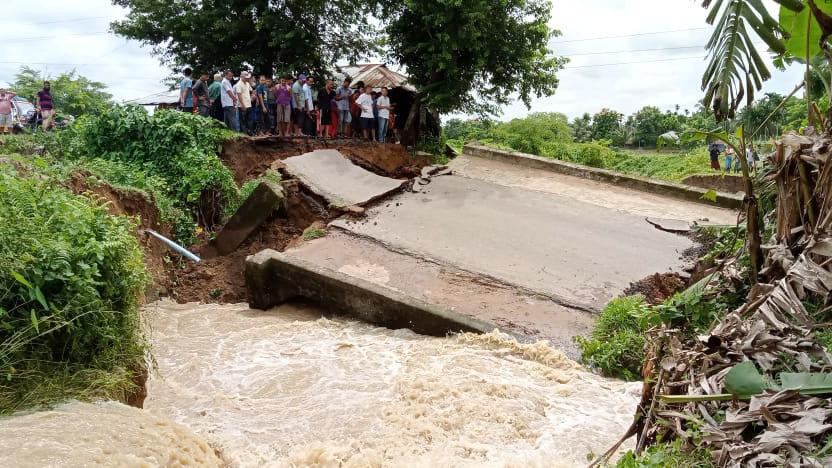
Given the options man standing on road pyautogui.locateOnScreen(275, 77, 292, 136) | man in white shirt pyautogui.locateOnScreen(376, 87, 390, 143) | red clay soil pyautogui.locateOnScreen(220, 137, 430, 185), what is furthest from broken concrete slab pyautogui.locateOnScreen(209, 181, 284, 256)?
man in white shirt pyautogui.locateOnScreen(376, 87, 390, 143)

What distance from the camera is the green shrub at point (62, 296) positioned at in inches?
151

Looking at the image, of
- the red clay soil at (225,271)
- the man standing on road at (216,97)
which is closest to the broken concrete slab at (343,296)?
the red clay soil at (225,271)

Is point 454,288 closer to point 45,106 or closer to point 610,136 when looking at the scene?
point 45,106

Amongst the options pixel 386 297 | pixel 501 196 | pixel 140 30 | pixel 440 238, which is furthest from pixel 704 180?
pixel 140 30

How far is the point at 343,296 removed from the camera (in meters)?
8.37

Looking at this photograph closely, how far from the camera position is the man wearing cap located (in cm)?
1341

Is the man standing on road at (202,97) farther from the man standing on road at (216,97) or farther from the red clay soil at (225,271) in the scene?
the red clay soil at (225,271)

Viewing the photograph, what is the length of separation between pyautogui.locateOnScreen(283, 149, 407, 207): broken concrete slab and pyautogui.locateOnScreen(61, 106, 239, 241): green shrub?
52.9 inches

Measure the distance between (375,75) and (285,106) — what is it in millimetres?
5179

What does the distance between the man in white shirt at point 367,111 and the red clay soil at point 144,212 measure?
568cm

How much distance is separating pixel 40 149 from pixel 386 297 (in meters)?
7.33

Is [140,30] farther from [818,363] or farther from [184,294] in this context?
[818,363]

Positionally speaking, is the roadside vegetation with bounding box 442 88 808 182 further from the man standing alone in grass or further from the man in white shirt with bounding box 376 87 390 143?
the man standing alone in grass

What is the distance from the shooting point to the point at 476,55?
14.4 m
